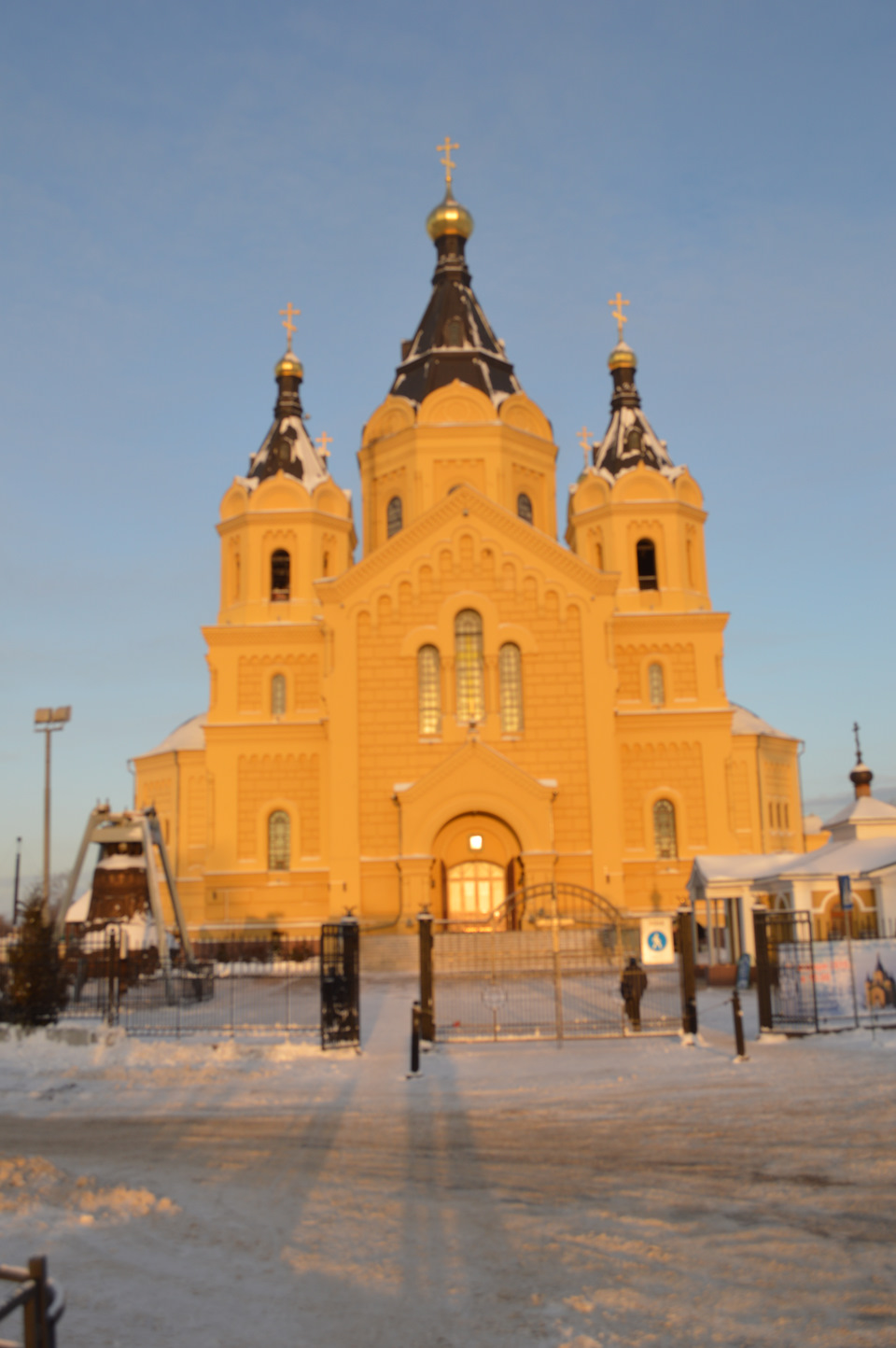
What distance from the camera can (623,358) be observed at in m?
43.7

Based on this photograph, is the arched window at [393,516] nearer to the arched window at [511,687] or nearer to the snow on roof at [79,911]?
the arched window at [511,687]

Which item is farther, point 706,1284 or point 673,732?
point 673,732

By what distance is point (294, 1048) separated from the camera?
1516 centimetres

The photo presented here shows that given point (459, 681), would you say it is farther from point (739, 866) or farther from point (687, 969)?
point (687, 969)

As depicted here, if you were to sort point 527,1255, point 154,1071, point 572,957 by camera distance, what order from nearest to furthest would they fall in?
point 527,1255
point 154,1071
point 572,957

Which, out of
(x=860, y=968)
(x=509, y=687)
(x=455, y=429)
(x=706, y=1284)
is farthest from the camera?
(x=455, y=429)

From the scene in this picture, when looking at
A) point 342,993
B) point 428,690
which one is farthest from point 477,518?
point 342,993

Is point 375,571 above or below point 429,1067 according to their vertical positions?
above

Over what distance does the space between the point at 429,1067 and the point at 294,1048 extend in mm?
2121

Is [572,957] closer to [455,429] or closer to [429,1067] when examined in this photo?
[429,1067]

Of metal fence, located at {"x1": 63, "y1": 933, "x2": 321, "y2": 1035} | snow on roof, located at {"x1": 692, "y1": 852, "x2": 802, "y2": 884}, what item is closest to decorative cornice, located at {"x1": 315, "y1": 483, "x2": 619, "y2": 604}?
snow on roof, located at {"x1": 692, "y1": 852, "x2": 802, "y2": 884}

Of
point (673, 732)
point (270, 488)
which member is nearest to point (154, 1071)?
point (673, 732)

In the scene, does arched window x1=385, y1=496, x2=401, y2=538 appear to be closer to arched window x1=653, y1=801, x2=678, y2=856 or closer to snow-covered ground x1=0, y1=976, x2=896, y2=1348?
arched window x1=653, y1=801, x2=678, y2=856

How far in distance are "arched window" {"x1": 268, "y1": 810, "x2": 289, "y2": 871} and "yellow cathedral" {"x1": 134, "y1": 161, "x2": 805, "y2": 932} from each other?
67 mm
